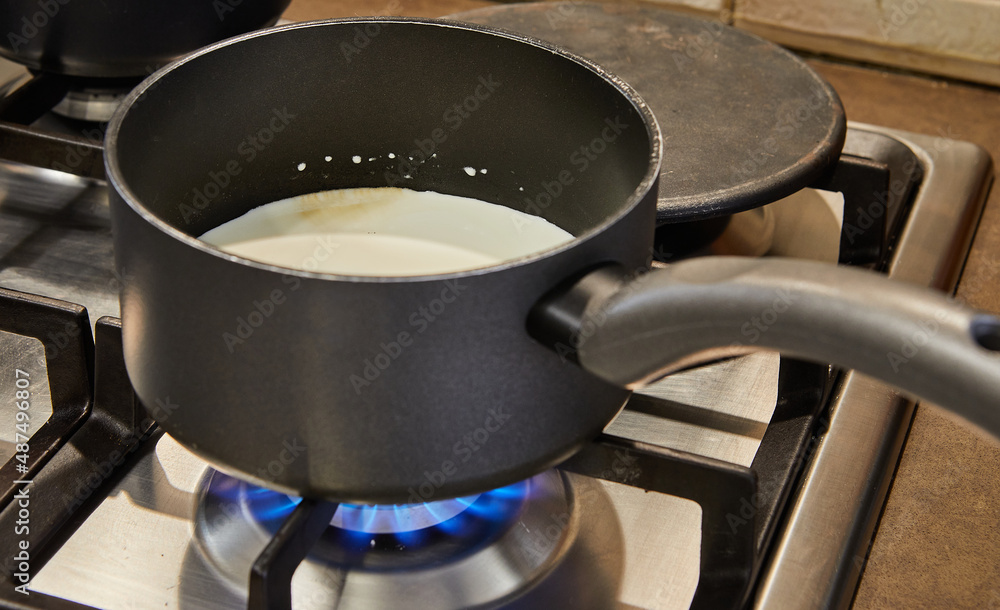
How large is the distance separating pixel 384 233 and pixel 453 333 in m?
0.20

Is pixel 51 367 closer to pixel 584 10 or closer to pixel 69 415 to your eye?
pixel 69 415

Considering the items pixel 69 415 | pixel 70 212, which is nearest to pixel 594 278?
pixel 69 415

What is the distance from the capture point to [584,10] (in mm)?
745

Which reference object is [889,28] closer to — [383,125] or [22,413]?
[383,125]

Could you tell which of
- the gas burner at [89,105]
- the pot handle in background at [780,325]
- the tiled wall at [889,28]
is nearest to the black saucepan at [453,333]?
the pot handle in background at [780,325]

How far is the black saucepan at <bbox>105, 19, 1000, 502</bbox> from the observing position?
0.28m

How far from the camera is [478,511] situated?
0.44 meters

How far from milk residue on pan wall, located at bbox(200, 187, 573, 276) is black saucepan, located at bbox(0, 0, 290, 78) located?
18cm

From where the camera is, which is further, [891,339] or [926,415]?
[926,415]

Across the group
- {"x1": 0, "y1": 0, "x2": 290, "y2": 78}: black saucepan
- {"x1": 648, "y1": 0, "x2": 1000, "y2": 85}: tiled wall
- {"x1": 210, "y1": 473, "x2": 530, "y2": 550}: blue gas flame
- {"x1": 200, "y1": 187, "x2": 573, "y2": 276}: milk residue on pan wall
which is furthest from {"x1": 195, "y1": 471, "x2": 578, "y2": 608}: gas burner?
{"x1": 648, "y1": 0, "x2": 1000, "y2": 85}: tiled wall

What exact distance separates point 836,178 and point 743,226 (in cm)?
6

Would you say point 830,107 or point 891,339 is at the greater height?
point 891,339

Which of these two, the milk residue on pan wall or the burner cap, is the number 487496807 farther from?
the burner cap

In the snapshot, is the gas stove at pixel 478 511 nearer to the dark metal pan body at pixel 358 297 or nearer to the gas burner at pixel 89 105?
the dark metal pan body at pixel 358 297
